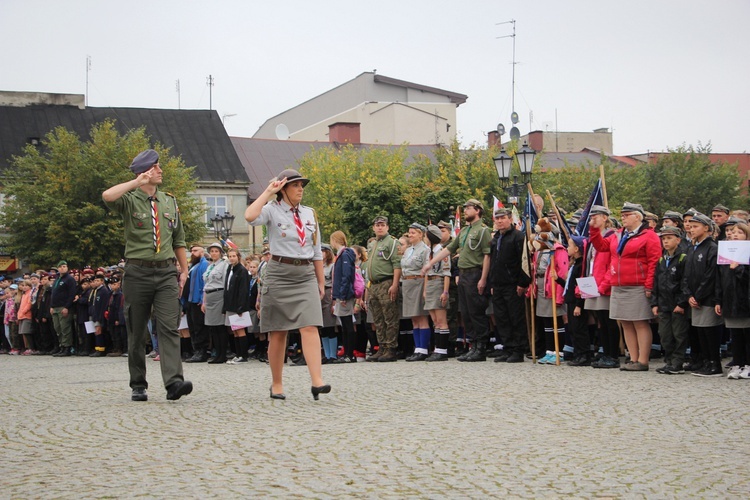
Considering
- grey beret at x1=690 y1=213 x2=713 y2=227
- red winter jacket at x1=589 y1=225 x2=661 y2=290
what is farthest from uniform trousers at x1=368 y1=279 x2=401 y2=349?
grey beret at x1=690 y1=213 x2=713 y2=227

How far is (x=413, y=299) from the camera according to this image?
1661cm

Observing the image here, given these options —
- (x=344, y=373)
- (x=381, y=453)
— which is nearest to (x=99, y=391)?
(x=344, y=373)

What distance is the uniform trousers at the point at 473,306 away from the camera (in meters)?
15.7

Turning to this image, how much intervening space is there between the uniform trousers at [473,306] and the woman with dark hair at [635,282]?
8.91ft

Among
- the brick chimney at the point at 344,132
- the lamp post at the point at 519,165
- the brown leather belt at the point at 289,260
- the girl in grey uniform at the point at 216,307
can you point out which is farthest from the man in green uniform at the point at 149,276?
the brick chimney at the point at 344,132

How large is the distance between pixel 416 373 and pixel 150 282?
441 cm

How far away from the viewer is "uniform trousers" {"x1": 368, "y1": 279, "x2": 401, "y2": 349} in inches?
665

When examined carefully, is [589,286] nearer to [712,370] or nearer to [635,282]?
[635,282]

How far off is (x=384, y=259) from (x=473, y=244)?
170 centimetres

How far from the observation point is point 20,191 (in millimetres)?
49125

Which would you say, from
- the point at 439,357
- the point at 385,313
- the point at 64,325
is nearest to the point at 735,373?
the point at 439,357

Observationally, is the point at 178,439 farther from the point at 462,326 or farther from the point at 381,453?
the point at 462,326

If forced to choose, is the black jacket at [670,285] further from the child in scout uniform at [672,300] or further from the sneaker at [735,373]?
the sneaker at [735,373]

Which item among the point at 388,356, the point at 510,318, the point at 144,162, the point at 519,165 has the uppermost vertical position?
the point at 519,165
